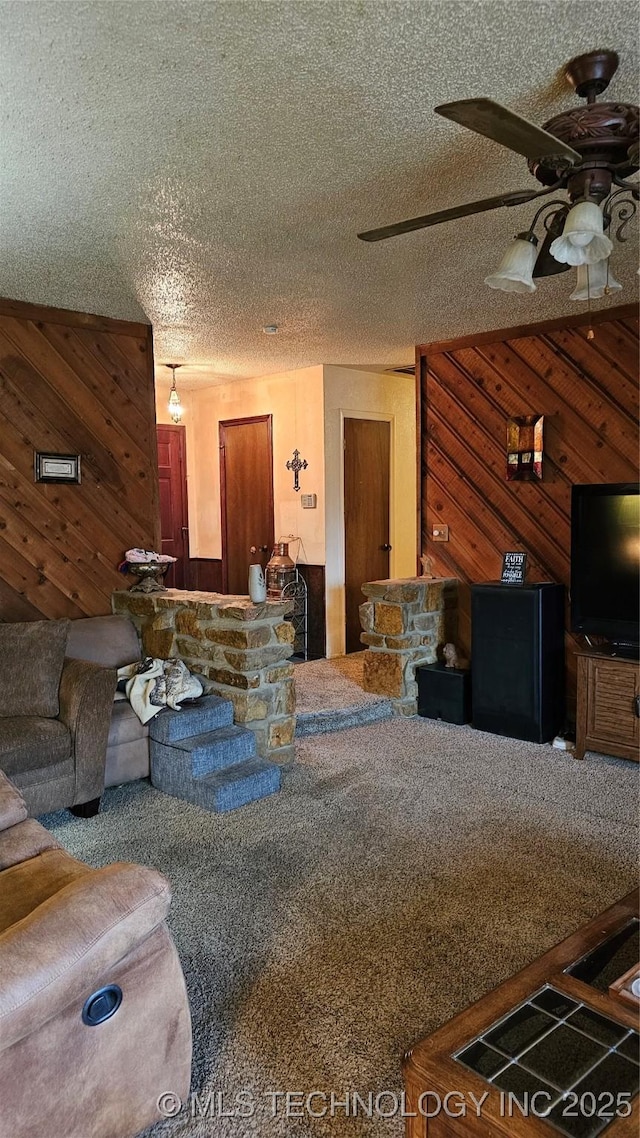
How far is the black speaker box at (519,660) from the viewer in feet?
14.3

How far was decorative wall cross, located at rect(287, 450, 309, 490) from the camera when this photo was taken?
6285 mm

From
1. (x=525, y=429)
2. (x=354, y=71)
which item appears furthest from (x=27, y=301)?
(x=525, y=429)

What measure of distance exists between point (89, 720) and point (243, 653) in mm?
867

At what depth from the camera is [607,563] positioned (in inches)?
162

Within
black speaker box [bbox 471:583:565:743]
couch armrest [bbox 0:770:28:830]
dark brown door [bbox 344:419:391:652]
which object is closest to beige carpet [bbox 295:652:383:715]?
dark brown door [bbox 344:419:391:652]

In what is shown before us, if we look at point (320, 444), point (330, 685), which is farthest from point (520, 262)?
point (320, 444)

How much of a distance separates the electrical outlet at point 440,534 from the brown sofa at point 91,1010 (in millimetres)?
4036

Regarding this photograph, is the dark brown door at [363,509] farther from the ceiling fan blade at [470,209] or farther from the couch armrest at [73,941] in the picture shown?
the couch armrest at [73,941]

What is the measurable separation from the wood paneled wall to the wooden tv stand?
115 inches

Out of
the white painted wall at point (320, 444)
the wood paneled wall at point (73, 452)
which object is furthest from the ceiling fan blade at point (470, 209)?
the white painted wall at point (320, 444)

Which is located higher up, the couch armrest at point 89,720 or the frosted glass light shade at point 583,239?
the frosted glass light shade at point 583,239

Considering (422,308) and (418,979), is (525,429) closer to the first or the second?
(422,308)

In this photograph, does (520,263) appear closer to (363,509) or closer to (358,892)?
(358,892)

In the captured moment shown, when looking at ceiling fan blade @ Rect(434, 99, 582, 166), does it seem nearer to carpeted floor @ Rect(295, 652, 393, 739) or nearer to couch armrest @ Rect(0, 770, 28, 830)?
couch armrest @ Rect(0, 770, 28, 830)
